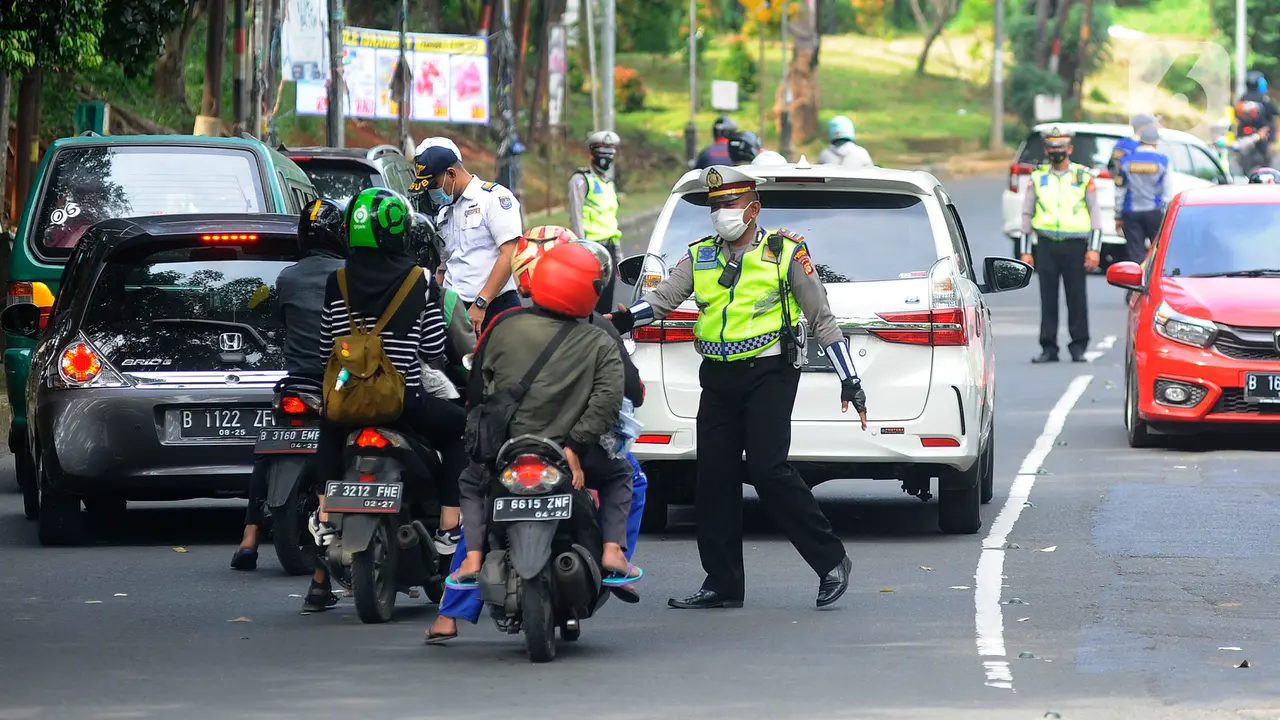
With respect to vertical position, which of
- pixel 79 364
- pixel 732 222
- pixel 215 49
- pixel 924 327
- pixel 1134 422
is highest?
pixel 215 49

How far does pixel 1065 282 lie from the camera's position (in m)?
21.0

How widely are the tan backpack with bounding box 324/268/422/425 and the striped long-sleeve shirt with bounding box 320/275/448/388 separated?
0.09 meters

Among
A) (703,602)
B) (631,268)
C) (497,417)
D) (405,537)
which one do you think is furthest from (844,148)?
(497,417)

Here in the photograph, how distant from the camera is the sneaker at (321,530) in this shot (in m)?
8.65

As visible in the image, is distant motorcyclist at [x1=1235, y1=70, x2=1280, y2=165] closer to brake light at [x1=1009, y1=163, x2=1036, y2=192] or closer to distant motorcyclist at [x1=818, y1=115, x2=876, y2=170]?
brake light at [x1=1009, y1=163, x2=1036, y2=192]

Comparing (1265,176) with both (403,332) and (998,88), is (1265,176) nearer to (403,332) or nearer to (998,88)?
(403,332)

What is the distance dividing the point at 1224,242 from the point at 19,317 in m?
7.93

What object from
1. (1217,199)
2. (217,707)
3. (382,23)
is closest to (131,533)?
(217,707)

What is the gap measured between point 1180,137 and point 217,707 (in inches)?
1072

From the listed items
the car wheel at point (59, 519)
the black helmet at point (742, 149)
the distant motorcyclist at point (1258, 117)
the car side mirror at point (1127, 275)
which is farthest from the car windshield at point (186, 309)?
the distant motorcyclist at point (1258, 117)

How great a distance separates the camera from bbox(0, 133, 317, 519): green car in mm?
13164

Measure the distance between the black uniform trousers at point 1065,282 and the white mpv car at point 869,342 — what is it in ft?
31.2

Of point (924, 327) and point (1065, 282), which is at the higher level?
point (924, 327)

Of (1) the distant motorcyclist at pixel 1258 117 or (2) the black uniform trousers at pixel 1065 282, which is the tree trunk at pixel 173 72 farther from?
(1) the distant motorcyclist at pixel 1258 117
